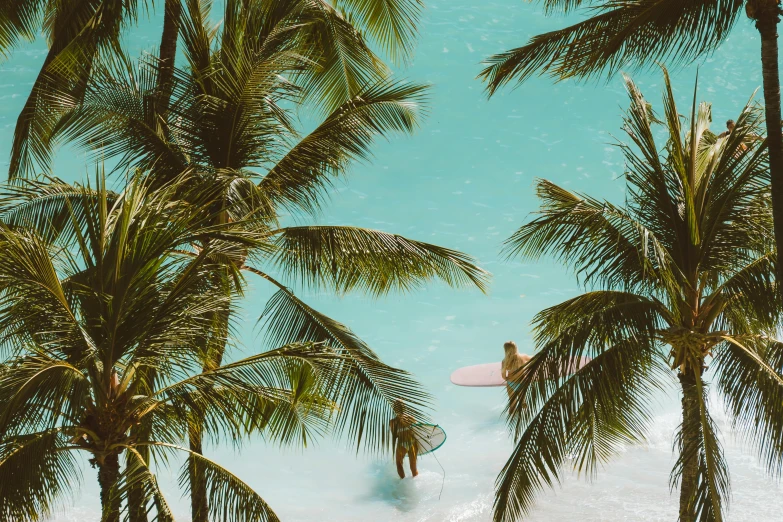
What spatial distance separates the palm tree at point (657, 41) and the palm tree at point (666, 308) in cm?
44

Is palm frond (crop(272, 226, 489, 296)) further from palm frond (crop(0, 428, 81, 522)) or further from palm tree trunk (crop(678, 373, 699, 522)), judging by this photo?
palm frond (crop(0, 428, 81, 522))

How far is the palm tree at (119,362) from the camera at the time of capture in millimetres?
5449

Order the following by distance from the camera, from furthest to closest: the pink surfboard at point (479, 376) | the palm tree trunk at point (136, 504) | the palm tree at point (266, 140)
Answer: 1. the pink surfboard at point (479, 376)
2. the palm tree at point (266, 140)
3. the palm tree trunk at point (136, 504)

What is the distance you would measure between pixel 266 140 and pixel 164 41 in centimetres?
184

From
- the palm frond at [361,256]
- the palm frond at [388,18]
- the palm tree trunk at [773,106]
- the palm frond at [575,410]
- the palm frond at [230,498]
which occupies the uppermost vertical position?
the palm frond at [388,18]

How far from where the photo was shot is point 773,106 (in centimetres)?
623

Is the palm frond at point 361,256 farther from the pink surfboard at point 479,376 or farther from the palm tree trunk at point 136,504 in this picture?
the pink surfboard at point 479,376

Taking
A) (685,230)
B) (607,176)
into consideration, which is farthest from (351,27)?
(607,176)

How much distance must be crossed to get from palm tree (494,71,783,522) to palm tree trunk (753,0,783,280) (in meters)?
0.75

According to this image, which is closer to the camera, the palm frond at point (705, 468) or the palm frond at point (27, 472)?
the palm frond at point (27, 472)

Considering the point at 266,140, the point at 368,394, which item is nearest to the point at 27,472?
the point at 368,394

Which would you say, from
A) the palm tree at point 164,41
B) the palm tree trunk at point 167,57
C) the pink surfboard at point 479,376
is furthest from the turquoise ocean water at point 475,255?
the palm tree trunk at point 167,57

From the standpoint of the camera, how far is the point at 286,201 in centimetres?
916

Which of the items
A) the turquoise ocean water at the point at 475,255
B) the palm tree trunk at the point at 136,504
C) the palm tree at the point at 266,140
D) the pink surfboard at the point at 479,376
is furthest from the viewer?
the pink surfboard at the point at 479,376
